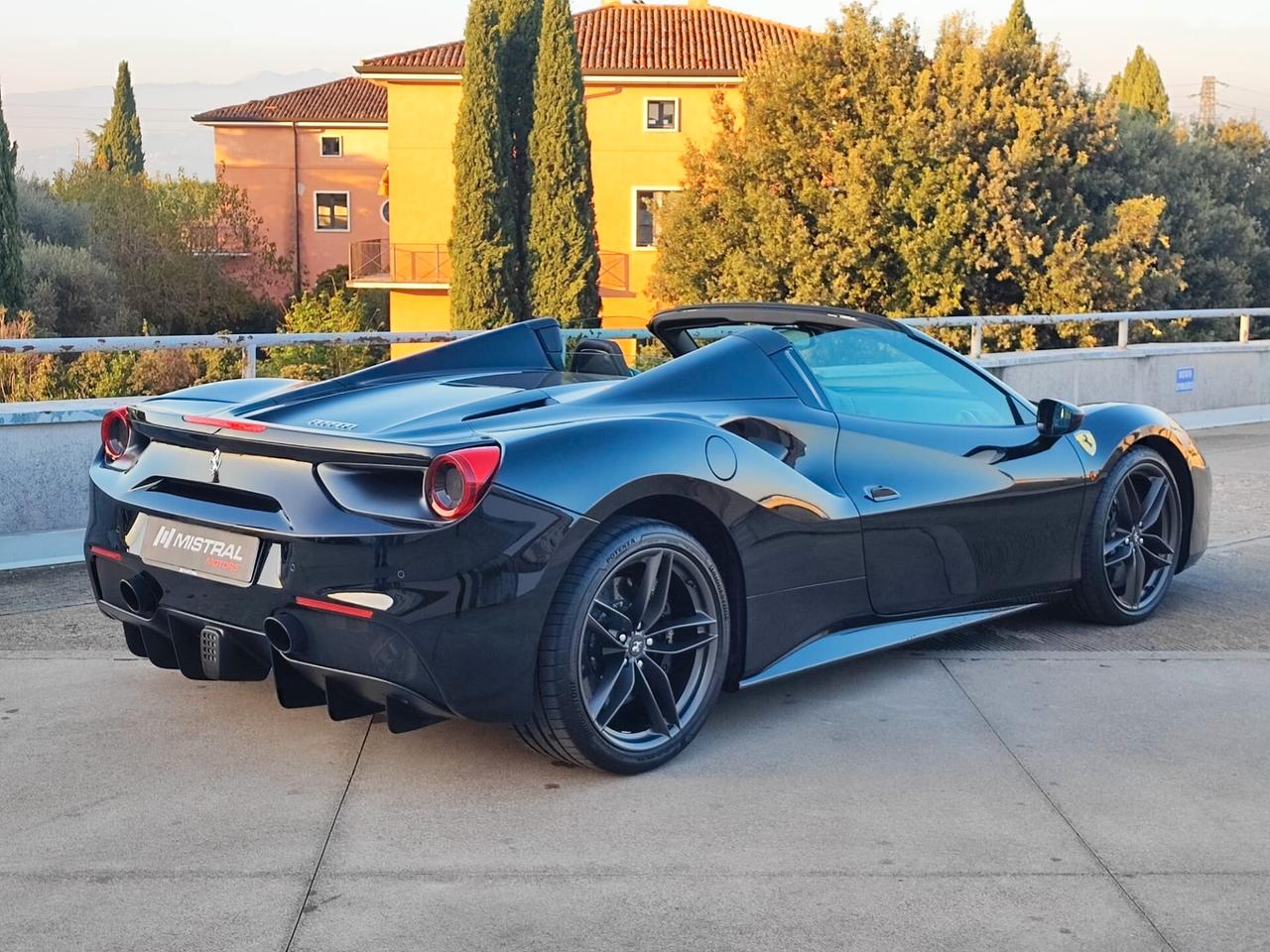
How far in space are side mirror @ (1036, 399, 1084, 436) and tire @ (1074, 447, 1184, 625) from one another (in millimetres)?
350

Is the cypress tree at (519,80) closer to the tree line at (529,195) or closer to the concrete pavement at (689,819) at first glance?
the tree line at (529,195)

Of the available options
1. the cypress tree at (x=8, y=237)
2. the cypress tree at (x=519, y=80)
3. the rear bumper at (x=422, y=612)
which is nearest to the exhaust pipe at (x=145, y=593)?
the rear bumper at (x=422, y=612)

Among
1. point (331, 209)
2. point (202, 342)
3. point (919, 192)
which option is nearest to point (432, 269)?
point (919, 192)

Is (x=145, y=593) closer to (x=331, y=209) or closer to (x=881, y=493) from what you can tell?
(x=881, y=493)

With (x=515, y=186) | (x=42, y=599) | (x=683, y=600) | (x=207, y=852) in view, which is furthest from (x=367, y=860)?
(x=515, y=186)

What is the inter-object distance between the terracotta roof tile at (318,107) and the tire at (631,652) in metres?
56.9

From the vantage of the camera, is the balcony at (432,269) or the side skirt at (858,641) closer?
the side skirt at (858,641)

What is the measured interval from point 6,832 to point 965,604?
3.16m

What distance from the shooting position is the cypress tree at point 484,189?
34312 mm

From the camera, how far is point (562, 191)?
34281 millimetres

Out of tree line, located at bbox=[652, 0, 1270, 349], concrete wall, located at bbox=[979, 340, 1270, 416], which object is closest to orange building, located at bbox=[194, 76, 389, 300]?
tree line, located at bbox=[652, 0, 1270, 349]

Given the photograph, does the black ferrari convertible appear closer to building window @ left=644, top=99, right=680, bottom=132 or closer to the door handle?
the door handle

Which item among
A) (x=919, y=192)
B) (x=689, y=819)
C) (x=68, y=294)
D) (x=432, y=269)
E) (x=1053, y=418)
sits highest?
(x=919, y=192)

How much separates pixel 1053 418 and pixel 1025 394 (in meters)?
7.06
